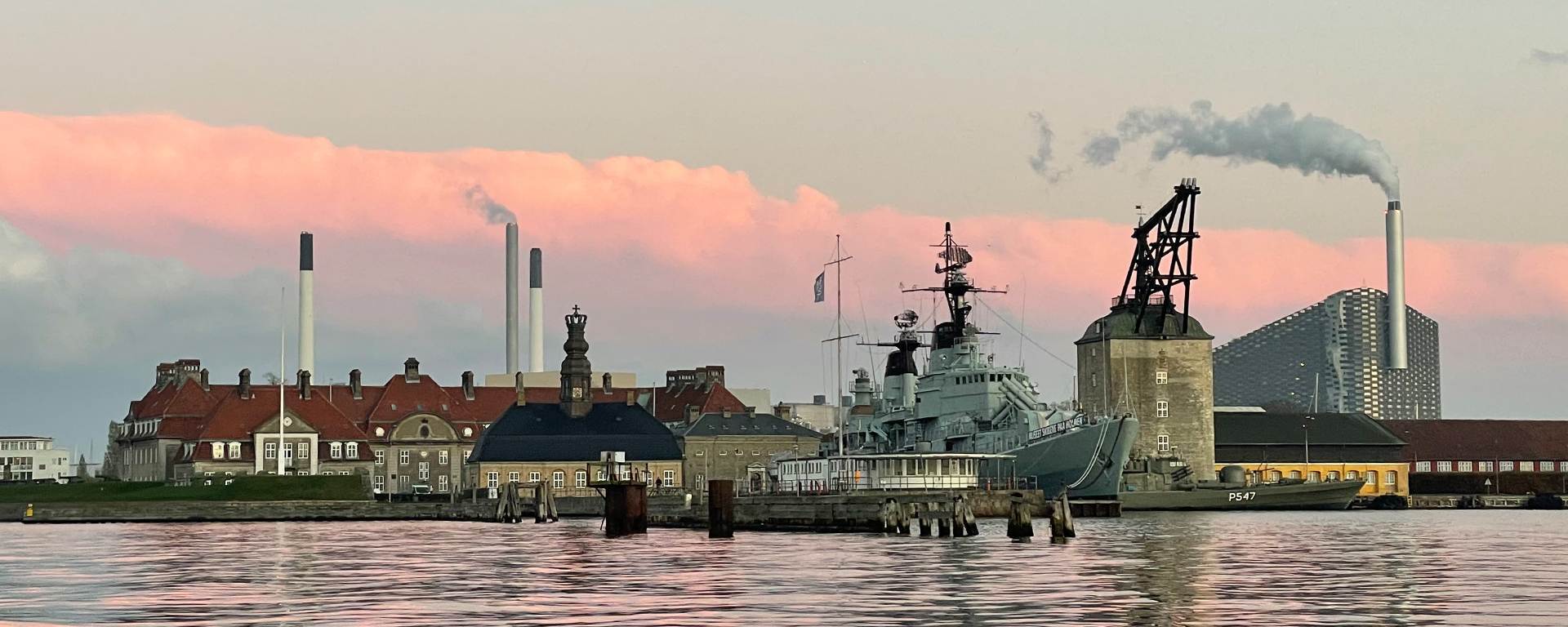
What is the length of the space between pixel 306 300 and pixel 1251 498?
74.5 m

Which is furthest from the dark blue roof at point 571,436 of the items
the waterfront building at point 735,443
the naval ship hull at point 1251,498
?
the naval ship hull at point 1251,498

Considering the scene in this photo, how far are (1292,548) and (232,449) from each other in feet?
320

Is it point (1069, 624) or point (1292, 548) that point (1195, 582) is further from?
point (1292, 548)

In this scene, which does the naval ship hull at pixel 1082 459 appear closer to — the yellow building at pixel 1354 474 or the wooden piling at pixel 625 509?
the wooden piling at pixel 625 509

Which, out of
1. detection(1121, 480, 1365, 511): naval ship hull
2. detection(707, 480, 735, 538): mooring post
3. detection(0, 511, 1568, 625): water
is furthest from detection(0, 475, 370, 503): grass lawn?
detection(707, 480, 735, 538): mooring post

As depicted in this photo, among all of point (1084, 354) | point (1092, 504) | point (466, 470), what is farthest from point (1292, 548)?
point (466, 470)

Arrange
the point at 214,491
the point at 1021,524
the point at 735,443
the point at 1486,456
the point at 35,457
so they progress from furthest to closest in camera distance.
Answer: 1. the point at 35,457
2. the point at 1486,456
3. the point at 735,443
4. the point at 214,491
5. the point at 1021,524

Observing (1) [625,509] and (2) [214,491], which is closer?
(1) [625,509]

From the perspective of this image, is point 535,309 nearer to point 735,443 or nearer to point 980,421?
point 735,443

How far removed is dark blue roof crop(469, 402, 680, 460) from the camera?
140 metres

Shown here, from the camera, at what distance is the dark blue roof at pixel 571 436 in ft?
461

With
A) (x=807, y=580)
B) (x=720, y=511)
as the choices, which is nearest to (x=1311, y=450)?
(x=720, y=511)

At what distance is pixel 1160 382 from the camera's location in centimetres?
12150

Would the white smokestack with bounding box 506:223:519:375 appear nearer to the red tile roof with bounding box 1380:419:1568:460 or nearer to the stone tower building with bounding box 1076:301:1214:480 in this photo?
the stone tower building with bounding box 1076:301:1214:480
